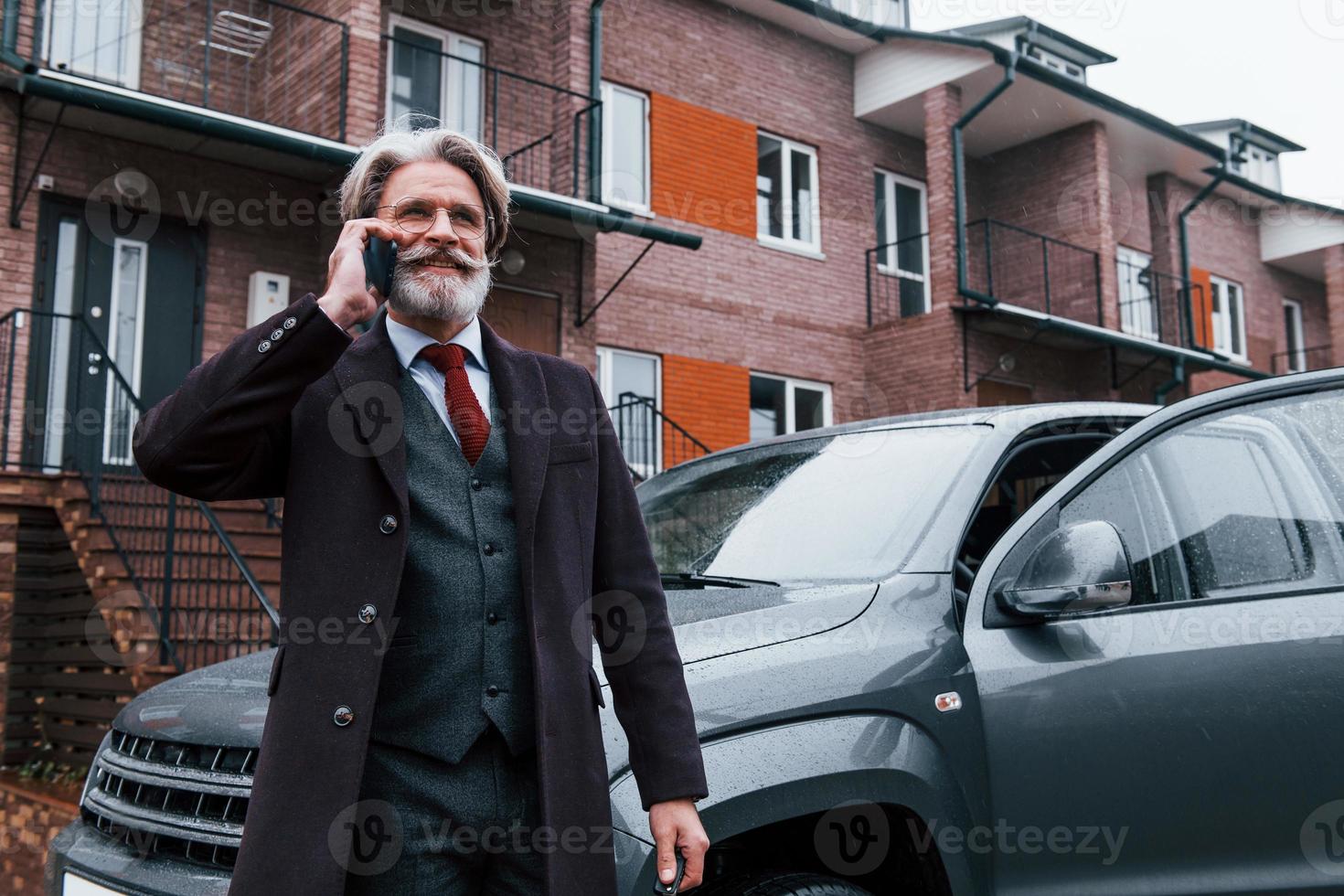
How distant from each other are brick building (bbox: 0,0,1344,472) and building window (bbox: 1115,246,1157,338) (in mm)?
60

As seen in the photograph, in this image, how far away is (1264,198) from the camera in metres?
21.2

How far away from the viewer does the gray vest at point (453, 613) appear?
186 centimetres

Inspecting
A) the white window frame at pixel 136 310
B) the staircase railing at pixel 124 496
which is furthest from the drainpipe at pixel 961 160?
the staircase railing at pixel 124 496

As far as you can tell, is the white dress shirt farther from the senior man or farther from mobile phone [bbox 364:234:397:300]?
mobile phone [bbox 364:234:397:300]

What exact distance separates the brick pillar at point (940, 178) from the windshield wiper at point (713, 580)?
12.5 m

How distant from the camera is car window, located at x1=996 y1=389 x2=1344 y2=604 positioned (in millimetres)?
2887

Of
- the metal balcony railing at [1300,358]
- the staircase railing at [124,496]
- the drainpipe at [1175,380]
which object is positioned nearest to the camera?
the staircase railing at [124,496]

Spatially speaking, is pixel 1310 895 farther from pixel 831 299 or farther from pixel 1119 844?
pixel 831 299

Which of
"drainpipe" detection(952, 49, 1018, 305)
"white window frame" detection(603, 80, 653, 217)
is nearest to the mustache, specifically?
"white window frame" detection(603, 80, 653, 217)

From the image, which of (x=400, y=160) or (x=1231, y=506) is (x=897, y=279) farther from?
(x=400, y=160)

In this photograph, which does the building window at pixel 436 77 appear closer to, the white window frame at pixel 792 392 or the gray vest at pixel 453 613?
the white window frame at pixel 792 392

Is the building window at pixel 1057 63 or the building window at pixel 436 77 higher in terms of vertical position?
the building window at pixel 1057 63

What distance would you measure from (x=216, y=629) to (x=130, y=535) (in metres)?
1.19

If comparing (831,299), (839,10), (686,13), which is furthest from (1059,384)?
(686,13)
